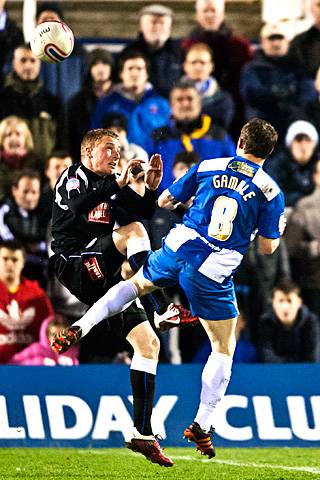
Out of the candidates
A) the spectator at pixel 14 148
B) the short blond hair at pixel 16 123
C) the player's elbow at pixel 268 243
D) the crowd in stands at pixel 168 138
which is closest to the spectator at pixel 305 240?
the crowd in stands at pixel 168 138

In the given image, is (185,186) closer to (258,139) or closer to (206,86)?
(258,139)

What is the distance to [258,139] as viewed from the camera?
8.27 meters

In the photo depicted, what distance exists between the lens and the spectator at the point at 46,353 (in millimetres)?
11773

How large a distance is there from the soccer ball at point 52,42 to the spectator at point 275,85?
12.5 feet

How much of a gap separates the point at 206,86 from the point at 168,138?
2.83 ft

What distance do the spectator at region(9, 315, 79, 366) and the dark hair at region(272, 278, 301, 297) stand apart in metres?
2.32

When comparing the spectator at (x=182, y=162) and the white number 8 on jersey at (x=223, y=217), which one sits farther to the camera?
the spectator at (x=182, y=162)

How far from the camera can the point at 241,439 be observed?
35.5 feet

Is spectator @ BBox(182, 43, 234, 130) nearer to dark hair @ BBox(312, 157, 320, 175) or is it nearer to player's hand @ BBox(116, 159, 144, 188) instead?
dark hair @ BBox(312, 157, 320, 175)

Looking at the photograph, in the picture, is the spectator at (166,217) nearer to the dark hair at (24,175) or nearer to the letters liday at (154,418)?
the dark hair at (24,175)

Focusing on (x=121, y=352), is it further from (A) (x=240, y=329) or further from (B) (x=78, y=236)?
(B) (x=78, y=236)

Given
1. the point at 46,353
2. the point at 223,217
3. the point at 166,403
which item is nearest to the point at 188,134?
the point at 46,353

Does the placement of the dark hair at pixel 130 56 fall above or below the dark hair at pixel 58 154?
above

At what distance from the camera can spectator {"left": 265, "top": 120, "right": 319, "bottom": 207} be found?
42.3 feet
